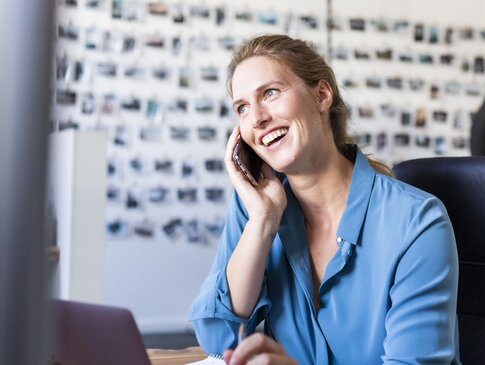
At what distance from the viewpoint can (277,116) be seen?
56.9 inches

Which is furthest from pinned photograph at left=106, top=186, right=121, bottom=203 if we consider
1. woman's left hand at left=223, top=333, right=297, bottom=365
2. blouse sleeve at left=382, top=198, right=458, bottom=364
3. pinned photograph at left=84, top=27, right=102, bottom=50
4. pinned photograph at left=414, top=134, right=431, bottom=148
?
woman's left hand at left=223, top=333, right=297, bottom=365

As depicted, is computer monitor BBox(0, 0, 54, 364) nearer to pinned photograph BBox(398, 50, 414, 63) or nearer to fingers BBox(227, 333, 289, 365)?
fingers BBox(227, 333, 289, 365)

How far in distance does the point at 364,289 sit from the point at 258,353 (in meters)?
0.55

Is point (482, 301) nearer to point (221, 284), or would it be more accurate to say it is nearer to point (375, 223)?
point (375, 223)

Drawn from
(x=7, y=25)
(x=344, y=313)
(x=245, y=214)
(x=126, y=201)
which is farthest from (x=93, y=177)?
(x=7, y=25)

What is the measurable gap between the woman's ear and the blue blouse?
5.6 inches

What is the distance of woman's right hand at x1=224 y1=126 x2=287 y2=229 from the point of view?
140 cm

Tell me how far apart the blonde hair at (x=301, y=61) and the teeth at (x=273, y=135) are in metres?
0.13

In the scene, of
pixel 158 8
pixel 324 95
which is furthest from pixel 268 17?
pixel 324 95

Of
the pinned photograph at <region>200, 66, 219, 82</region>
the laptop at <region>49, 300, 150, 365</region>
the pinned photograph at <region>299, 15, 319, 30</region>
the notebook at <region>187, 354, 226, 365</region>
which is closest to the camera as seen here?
→ the laptop at <region>49, 300, 150, 365</region>

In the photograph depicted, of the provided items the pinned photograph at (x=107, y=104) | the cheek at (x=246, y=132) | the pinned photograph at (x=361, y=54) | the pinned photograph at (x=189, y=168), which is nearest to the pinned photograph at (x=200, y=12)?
the pinned photograph at (x=107, y=104)

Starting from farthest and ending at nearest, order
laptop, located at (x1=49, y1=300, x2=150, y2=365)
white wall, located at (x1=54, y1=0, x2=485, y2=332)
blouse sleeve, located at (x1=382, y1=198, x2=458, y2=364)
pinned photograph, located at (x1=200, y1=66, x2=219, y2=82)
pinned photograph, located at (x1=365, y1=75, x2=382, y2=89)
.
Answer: pinned photograph, located at (x1=365, y1=75, x2=382, y2=89), pinned photograph, located at (x1=200, y1=66, x2=219, y2=82), white wall, located at (x1=54, y1=0, x2=485, y2=332), blouse sleeve, located at (x1=382, y1=198, x2=458, y2=364), laptop, located at (x1=49, y1=300, x2=150, y2=365)

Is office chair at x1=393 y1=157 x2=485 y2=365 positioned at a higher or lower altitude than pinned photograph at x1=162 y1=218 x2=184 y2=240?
higher

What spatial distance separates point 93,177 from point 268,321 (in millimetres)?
952
